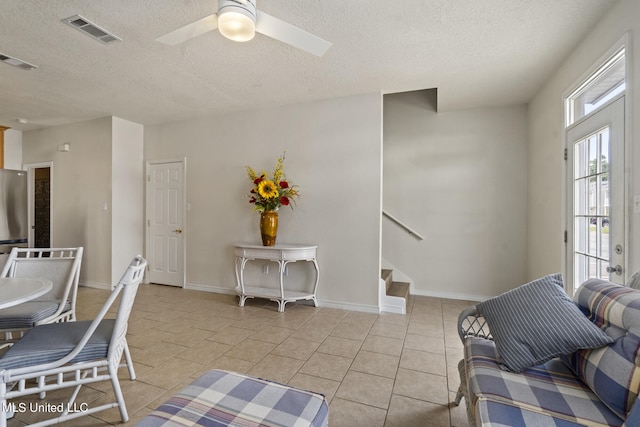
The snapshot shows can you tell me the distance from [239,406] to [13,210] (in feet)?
19.1

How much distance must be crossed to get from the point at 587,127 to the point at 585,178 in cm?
42

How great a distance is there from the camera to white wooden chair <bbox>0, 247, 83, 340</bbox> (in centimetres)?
198

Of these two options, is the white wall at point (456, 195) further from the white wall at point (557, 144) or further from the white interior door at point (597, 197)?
the white interior door at point (597, 197)

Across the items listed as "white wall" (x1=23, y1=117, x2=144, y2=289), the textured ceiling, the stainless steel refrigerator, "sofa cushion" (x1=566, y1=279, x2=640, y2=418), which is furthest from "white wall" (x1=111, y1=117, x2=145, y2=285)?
"sofa cushion" (x1=566, y1=279, x2=640, y2=418)

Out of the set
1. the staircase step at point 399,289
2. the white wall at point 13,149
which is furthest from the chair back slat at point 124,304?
the white wall at point 13,149

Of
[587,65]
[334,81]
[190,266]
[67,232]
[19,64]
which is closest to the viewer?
[587,65]

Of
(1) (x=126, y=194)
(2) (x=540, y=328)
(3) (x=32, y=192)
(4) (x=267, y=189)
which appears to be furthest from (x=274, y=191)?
(3) (x=32, y=192)

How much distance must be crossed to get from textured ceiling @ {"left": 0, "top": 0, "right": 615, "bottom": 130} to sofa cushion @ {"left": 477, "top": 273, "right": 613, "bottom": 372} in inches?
75.8

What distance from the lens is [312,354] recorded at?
2.48 meters

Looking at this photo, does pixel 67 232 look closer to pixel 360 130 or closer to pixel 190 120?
pixel 190 120

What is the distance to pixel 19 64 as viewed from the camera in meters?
2.88

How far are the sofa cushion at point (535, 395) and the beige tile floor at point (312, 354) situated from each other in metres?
0.58

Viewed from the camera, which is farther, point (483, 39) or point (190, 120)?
point (190, 120)

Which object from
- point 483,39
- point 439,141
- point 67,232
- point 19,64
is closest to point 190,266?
point 67,232
